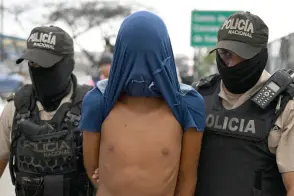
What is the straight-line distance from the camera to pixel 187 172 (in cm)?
214

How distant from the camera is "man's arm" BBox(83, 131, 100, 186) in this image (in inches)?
84.0

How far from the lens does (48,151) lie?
256 cm

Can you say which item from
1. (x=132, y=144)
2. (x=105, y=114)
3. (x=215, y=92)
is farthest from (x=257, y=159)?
(x=105, y=114)

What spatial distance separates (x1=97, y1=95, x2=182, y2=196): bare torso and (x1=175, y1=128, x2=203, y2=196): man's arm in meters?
0.05

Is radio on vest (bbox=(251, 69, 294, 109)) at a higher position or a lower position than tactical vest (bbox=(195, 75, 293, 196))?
higher

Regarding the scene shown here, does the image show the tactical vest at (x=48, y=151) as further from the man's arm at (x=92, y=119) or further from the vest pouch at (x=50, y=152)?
the man's arm at (x=92, y=119)

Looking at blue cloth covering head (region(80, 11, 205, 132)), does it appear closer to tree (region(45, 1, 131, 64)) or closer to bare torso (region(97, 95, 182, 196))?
bare torso (region(97, 95, 182, 196))

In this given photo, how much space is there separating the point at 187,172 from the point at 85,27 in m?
29.7

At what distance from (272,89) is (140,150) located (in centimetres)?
72

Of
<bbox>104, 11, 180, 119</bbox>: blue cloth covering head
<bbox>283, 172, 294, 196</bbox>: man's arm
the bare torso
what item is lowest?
<bbox>283, 172, 294, 196</bbox>: man's arm

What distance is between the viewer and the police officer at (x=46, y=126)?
2.56m

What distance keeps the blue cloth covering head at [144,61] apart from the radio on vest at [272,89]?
1.41ft

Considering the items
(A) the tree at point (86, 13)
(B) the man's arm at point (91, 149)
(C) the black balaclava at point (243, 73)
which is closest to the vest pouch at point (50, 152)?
(B) the man's arm at point (91, 149)

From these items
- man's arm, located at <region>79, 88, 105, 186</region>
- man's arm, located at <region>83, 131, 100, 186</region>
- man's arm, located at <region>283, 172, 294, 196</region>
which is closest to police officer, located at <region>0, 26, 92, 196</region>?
man's arm, located at <region>83, 131, 100, 186</region>
